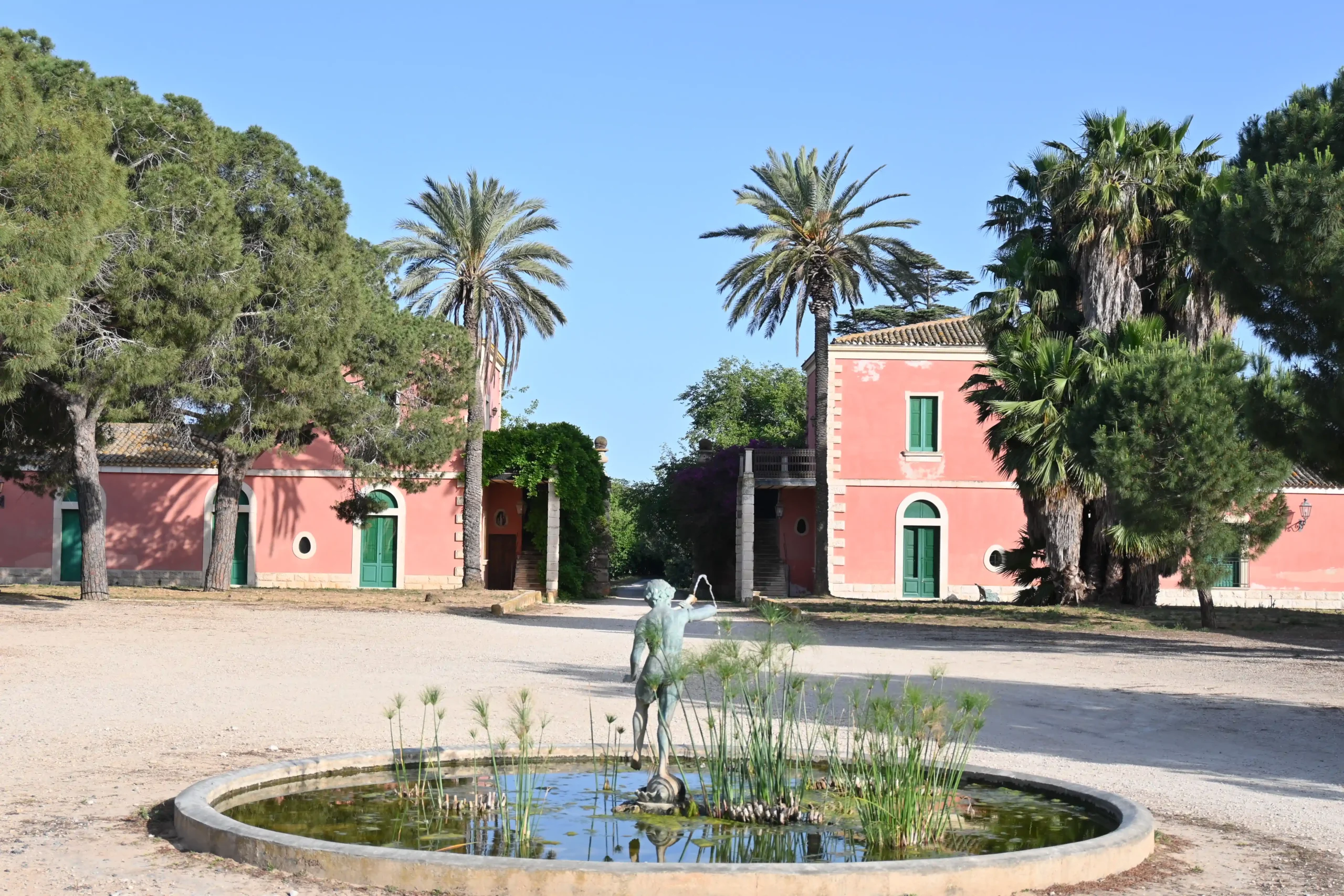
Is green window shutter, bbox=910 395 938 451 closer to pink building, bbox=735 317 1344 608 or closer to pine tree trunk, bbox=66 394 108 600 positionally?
pink building, bbox=735 317 1344 608

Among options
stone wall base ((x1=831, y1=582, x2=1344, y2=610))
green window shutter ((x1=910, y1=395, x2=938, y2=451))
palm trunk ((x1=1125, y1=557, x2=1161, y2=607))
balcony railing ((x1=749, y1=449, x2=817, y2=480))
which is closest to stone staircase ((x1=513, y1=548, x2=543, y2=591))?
balcony railing ((x1=749, y1=449, x2=817, y2=480))

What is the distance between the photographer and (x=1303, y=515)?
34.4m

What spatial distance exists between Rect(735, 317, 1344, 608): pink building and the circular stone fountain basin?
27033 mm

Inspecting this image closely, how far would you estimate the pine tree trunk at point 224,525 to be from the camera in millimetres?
27656

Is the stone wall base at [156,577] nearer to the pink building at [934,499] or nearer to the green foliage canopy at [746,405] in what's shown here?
Answer: the pink building at [934,499]

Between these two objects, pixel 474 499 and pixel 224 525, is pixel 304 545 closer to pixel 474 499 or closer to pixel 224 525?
pixel 474 499

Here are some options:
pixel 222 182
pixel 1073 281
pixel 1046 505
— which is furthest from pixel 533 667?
pixel 1073 281

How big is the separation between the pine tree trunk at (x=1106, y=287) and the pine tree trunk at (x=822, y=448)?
7949mm

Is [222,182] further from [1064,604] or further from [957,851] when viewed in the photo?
[957,851]

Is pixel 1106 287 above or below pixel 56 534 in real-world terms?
above

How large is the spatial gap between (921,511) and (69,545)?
2289 cm

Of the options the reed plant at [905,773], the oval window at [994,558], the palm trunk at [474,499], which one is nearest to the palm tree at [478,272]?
the palm trunk at [474,499]

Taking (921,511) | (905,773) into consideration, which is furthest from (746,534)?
(905,773)

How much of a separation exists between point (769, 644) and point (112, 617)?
1590 cm
